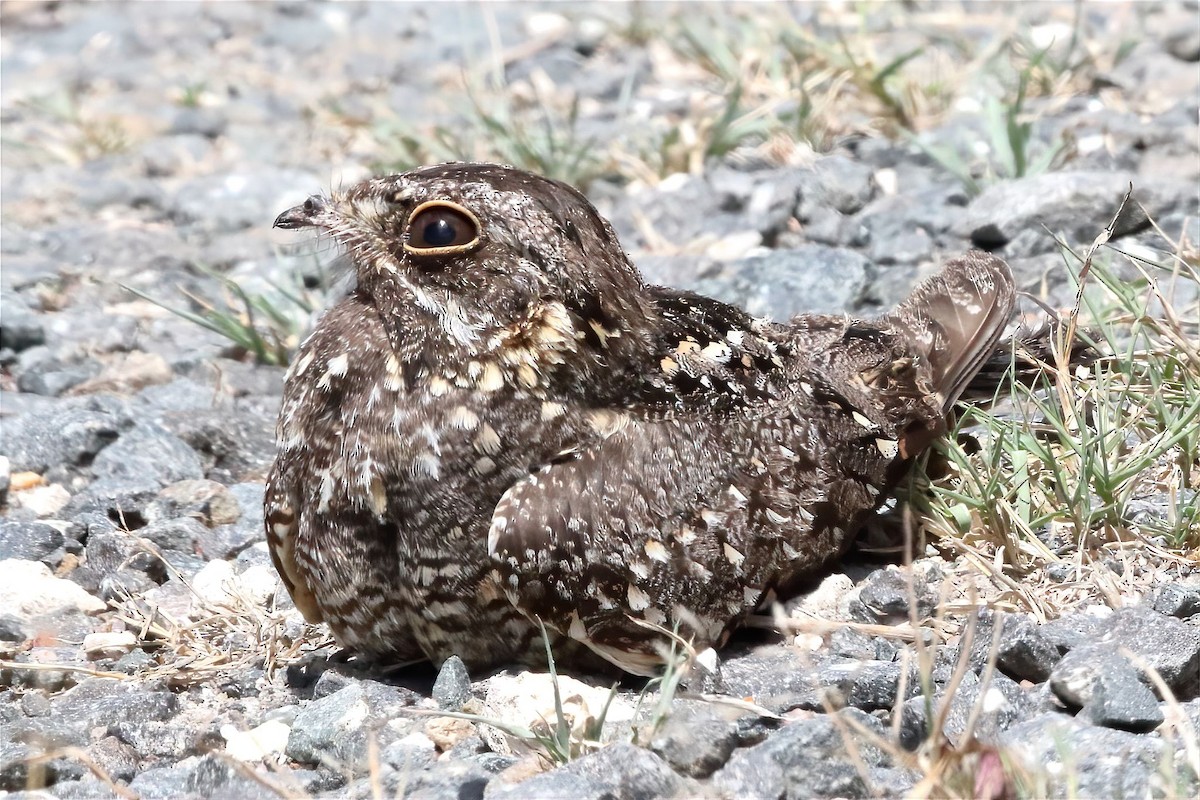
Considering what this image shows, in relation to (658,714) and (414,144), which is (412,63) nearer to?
(414,144)

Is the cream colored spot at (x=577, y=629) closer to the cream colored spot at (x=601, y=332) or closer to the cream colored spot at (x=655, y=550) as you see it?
the cream colored spot at (x=655, y=550)

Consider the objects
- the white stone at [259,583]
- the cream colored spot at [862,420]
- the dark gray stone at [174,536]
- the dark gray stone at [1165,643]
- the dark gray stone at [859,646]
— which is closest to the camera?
the dark gray stone at [1165,643]

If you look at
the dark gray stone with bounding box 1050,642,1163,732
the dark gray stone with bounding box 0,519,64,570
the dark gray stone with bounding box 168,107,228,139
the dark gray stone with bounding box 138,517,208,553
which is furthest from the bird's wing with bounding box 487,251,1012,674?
the dark gray stone with bounding box 168,107,228,139

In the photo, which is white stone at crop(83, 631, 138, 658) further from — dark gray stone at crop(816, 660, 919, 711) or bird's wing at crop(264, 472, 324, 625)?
dark gray stone at crop(816, 660, 919, 711)

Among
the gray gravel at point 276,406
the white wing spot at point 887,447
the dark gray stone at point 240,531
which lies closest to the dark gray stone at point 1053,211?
the gray gravel at point 276,406

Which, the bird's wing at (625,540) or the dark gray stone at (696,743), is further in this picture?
the bird's wing at (625,540)

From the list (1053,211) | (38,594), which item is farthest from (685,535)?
(1053,211)

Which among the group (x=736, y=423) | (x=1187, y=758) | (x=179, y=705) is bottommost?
(x=179, y=705)

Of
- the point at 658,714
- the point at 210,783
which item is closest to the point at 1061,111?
the point at 658,714
